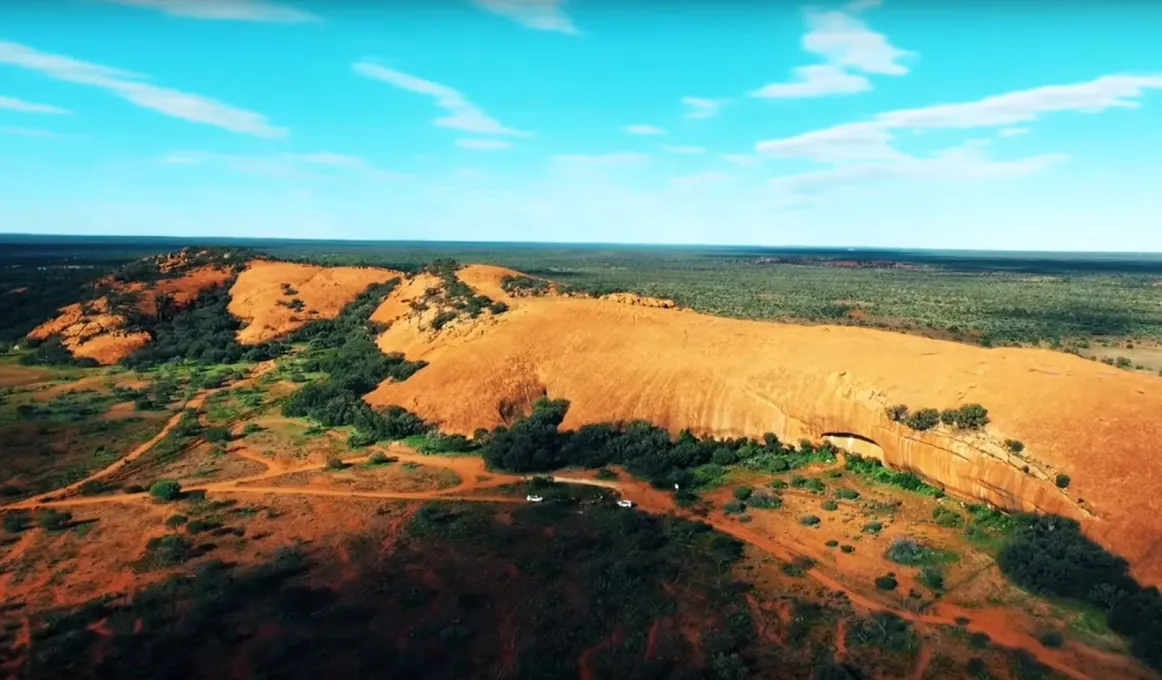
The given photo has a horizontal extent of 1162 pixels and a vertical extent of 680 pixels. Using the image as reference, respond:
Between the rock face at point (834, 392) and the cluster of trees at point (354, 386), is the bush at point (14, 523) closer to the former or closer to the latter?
the cluster of trees at point (354, 386)

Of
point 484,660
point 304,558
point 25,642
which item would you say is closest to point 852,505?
point 484,660

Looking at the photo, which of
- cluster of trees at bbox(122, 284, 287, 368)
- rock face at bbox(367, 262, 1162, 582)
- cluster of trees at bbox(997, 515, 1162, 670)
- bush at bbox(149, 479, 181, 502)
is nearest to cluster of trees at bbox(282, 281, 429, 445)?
rock face at bbox(367, 262, 1162, 582)

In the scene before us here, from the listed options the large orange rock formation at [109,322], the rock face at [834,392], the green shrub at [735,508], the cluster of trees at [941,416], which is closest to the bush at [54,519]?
the rock face at [834,392]

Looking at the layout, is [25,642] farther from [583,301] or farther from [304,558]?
[583,301]

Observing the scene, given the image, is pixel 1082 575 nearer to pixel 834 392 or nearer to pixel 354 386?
pixel 834 392

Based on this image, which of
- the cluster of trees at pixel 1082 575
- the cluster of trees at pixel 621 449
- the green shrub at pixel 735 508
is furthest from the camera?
the cluster of trees at pixel 621 449

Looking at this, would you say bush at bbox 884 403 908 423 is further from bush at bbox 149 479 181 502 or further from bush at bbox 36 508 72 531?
bush at bbox 36 508 72 531
